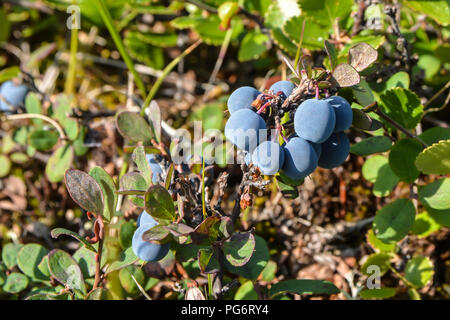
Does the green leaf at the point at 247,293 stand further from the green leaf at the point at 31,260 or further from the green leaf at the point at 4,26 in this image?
the green leaf at the point at 4,26

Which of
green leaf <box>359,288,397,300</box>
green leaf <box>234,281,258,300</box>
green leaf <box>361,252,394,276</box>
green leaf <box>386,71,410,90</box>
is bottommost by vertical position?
green leaf <box>359,288,397,300</box>

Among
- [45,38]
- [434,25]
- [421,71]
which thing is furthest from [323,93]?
[45,38]

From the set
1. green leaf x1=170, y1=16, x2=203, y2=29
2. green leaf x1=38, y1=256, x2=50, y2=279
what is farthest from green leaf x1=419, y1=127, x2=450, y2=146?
green leaf x1=38, y1=256, x2=50, y2=279

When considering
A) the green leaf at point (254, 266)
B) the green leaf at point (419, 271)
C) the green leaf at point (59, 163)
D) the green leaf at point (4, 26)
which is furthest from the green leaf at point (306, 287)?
the green leaf at point (4, 26)

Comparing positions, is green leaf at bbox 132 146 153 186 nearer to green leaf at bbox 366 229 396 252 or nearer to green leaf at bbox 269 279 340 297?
green leaf at bbox 269 279 340 297

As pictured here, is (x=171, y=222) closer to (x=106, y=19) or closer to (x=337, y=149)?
(x=337, y=149)

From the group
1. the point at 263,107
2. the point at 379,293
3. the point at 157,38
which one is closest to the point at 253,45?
the point at 157,38

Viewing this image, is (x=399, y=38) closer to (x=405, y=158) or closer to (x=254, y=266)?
(x=405, y=158)
